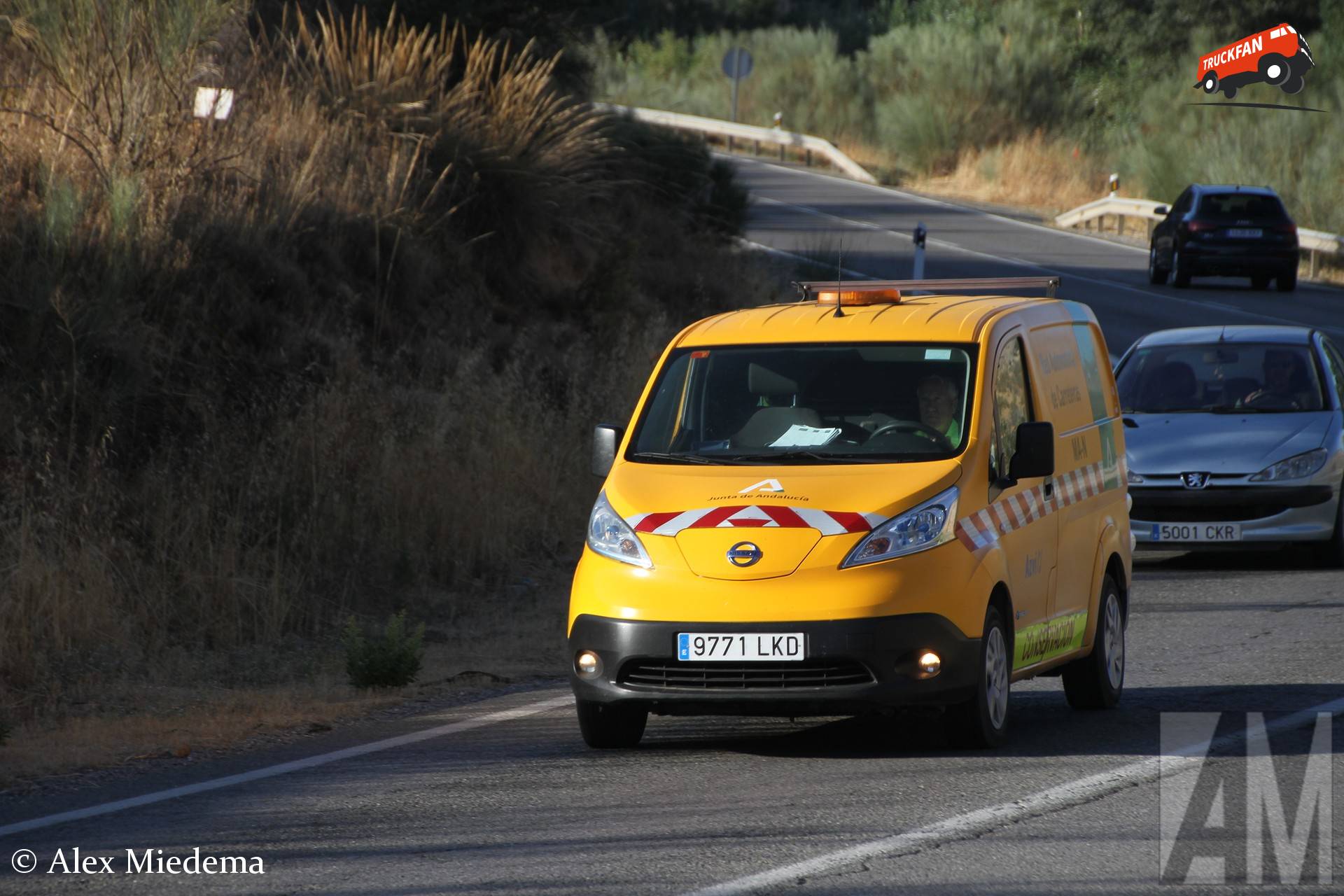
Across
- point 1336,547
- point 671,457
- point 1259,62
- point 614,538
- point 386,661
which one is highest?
point 1259,62

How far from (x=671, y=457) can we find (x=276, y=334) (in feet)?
24.0

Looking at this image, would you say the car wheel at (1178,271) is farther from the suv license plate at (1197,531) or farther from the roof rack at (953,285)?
the roof rack at (953,285)

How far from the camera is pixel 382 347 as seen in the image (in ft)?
51.8

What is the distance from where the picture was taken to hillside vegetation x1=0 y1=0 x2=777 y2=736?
11.1m

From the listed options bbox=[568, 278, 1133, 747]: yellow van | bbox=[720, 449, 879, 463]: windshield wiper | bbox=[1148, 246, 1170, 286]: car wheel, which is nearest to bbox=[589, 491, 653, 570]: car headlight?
bbox=[568, 278, 1133, 747]: yellow van

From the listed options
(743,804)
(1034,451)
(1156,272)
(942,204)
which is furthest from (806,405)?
(942,204)

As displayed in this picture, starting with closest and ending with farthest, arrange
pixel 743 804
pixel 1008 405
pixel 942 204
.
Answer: pixel 743 804
pixel 1008 405
pixel 942 204

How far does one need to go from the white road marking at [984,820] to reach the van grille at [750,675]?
2.93ft

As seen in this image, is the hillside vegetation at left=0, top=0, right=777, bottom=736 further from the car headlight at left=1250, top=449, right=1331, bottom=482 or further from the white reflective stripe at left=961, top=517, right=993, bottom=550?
the car headlight at left=1250, top=449, right=1331, bottom=482

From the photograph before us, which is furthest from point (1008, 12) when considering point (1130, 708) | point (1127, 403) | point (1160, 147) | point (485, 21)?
point (1130, 708)

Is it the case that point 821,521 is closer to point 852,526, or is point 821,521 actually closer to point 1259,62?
point 852,526

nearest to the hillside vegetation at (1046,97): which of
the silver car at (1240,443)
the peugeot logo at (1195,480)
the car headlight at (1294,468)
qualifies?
the silver car at (1240,443)

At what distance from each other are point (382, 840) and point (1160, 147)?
142 ft

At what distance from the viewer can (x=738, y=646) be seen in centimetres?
734
